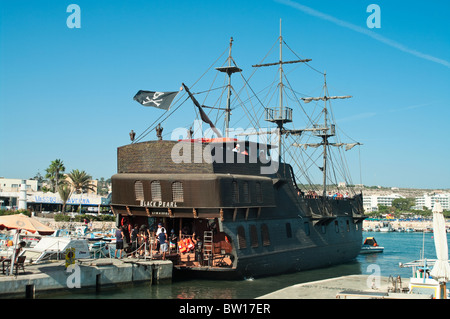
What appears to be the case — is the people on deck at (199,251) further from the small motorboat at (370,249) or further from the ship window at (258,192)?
the small motorboat at (370,249)

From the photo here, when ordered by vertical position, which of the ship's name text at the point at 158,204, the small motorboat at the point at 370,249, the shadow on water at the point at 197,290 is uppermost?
the ship's name text at the point at 158,204

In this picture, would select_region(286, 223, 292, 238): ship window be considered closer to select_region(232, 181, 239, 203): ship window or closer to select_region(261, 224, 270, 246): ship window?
select_region(261, 224, 270, 246): ship window

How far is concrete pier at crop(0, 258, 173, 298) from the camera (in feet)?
50.9

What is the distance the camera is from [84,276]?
17422 millimetres

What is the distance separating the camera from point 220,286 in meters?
19.8

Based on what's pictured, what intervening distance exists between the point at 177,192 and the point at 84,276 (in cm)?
496

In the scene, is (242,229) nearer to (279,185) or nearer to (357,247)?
(279,185)

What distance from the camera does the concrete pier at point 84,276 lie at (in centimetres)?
1552

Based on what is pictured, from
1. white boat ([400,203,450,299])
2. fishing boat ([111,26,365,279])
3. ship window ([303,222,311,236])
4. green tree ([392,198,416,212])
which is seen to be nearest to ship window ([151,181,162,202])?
fishing boat ([111,26,365,279])

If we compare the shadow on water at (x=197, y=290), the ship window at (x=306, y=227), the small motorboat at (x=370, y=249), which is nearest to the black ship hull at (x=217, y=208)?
the shadow on water at (x=197, y=290)

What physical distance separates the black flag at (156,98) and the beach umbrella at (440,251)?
11.6 meters

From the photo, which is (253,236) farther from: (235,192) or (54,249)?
(54,249)

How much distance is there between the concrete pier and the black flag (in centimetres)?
676
